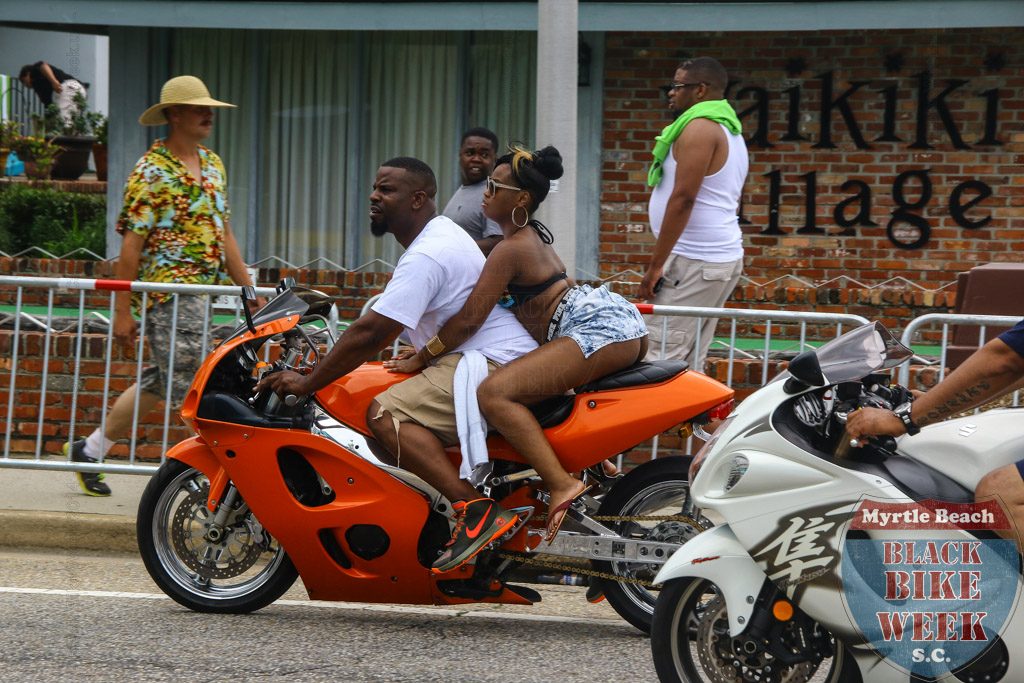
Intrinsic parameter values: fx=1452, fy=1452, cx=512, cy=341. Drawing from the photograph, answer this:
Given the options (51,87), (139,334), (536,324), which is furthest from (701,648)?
(51,87)

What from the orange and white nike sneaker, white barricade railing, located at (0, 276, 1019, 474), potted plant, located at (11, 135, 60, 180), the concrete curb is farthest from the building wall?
potted plant, located at (11, 135, 60, 180)

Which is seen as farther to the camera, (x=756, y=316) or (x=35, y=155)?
(x=35, y=155)

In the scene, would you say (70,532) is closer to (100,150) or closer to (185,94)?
(185,94)

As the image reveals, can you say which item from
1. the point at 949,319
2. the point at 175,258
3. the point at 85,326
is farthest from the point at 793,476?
the point at 85,326

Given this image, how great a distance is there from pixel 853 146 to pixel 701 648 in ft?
27.2

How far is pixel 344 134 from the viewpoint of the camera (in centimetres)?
1243

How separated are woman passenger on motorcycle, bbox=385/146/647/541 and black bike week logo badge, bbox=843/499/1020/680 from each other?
4.48 ft

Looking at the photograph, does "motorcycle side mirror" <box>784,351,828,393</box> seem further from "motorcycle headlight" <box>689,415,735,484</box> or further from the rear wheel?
the rear wheel

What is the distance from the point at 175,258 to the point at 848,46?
6.55 metres

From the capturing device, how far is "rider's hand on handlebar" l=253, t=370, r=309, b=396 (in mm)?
5270

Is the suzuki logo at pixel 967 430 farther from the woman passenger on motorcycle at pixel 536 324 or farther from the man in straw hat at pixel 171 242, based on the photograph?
the man in straw hat at pixel 171 242

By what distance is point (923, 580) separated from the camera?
12.8 ft

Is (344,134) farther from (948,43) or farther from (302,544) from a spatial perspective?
(302,544)

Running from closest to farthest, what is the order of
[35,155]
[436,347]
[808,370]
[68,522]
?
[808,370], [436,347], [68,522], [35,155]
